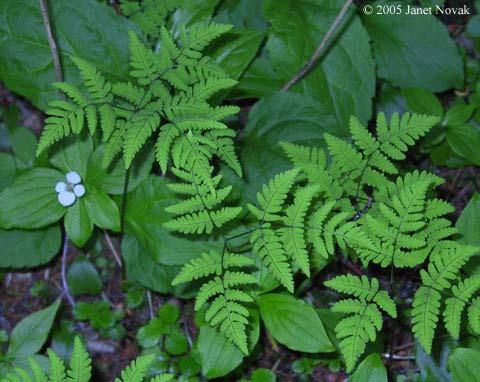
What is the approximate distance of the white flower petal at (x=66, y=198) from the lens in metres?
3.68

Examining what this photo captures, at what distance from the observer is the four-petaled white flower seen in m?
3.69

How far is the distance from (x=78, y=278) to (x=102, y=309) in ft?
0.98

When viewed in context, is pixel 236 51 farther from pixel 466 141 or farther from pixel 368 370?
pixel 368 370

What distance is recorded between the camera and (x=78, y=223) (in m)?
3.78

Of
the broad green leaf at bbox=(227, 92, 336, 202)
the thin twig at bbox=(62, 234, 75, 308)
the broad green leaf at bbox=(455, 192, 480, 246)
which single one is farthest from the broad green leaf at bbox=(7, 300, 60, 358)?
the broad green leaf at bbox=(455, 192, 480, 246)

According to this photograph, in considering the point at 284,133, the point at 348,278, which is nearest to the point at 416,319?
the point at 348,278

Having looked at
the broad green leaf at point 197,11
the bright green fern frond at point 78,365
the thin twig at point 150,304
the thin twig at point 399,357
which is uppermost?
the broad green leaf at point 197,11

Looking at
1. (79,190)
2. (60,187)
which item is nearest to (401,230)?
(79,190)

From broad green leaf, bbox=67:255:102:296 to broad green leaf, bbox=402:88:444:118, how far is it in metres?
2.70

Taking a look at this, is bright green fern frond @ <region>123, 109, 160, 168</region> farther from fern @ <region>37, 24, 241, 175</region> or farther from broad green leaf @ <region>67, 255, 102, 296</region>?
broad green leaf @ <region>67, 255, 102, 296</region>

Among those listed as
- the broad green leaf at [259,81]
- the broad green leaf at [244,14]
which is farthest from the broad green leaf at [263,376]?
the broad green leaf at [244,14]

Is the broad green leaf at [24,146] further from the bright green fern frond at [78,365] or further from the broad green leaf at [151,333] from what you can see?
the bright green fern frond at [78,365]

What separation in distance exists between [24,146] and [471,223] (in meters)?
3.24

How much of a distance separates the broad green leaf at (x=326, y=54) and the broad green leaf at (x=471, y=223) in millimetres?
945
